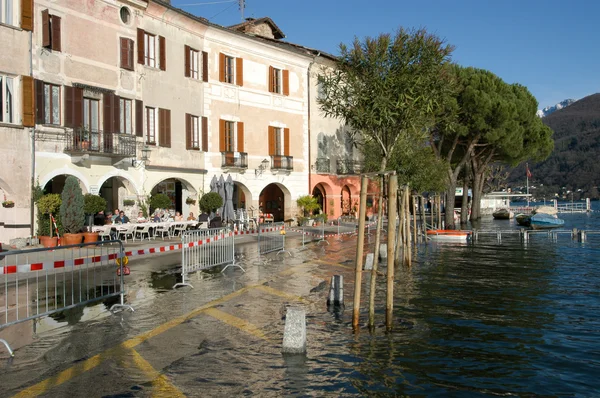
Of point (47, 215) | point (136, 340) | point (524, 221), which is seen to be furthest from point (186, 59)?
point (524, 221)

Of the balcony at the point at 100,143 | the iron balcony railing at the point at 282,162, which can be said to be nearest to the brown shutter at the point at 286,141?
the iron balcony railing at the point at 282,162

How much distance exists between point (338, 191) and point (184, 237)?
2838 cm

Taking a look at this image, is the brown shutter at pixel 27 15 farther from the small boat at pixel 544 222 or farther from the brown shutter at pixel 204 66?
the small boat at pixel 544 222

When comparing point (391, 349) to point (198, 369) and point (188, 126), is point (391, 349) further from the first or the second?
point (188, 126)

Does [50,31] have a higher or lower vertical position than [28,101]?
higher

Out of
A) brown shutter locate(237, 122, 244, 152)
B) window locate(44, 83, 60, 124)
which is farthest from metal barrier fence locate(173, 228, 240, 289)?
brown shutter locate(237, 122, 244, 152)

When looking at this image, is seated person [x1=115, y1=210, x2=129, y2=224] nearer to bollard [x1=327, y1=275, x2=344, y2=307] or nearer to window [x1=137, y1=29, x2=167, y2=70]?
window [x1=137, y1=29, x2=167, y2=70]

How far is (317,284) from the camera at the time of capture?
14758 millimetres

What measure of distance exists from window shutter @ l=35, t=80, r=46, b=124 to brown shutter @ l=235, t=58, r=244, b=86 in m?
13.0

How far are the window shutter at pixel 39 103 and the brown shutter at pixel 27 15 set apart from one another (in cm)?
210

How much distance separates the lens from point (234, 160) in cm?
3206

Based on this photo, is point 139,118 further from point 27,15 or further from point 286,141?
point 286,141

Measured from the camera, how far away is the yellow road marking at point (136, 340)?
6.71 meters

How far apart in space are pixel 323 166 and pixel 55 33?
Answer: 21.3 m
